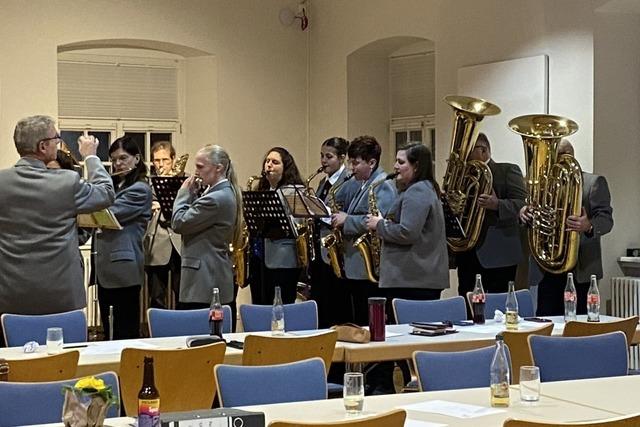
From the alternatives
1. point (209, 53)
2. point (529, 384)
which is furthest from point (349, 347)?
point (209, 53)

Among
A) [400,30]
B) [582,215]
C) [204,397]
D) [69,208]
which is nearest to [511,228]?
[582,215]

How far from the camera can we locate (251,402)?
4160 millimetres

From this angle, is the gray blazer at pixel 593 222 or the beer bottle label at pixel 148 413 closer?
the beer bottle label at pixel 148 413

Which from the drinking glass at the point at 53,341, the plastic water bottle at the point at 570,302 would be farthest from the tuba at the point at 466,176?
the drinking glass at the point at 53,341

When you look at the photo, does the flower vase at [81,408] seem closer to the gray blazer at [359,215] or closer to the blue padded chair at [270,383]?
the blue padded chair at [270,383]

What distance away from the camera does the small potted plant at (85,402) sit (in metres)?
3.18

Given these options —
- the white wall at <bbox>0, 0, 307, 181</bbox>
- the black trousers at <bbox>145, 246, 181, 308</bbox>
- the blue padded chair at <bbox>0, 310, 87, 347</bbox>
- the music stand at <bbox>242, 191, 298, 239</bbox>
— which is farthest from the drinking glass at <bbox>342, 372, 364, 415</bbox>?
the white wall at <bbox>0, 0, 307, 181</bbox>

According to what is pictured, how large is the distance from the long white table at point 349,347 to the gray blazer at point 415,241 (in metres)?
1.22

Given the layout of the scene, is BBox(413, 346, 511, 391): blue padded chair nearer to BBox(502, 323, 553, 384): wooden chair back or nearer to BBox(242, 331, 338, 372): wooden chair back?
BBox(502, 323, 553, 384): wooden chair back

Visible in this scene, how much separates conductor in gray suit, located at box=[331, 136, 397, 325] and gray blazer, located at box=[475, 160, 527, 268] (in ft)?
2.78

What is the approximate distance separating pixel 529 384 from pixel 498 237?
14.5 ft

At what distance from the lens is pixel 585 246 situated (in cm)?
794

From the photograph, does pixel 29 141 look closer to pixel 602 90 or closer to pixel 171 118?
pixel 602 90

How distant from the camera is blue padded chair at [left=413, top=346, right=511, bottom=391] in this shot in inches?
176
